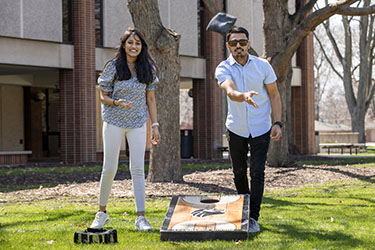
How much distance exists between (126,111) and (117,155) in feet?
1.43

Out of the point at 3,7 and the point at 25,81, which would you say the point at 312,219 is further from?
the point at 25,81

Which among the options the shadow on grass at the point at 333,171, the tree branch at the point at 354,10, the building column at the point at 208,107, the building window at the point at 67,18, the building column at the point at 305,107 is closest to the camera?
the shadow on grass at the point at 333,171

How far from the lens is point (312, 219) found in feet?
22.6

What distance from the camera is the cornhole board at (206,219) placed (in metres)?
5.49

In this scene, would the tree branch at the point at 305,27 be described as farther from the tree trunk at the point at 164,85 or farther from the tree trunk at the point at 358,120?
the tree trunk at the point at 358,120

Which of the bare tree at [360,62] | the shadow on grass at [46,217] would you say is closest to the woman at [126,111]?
the shadow on grass at [46,217]

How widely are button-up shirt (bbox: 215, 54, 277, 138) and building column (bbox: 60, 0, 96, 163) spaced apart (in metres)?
14.3

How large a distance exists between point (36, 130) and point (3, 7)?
29.8 feet

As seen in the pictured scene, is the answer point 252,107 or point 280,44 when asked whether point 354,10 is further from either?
point 252,107

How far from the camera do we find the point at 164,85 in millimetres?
11406

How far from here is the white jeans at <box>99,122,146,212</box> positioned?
19.6 ft

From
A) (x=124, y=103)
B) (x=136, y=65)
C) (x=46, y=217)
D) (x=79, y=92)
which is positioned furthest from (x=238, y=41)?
(x=79, y=92)

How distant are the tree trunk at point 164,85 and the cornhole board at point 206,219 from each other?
5.16 m

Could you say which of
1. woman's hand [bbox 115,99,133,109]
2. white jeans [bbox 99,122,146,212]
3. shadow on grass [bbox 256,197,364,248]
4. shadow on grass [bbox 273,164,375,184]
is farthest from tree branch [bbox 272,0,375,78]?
woman's hand [bbox 115,99,133,109]
